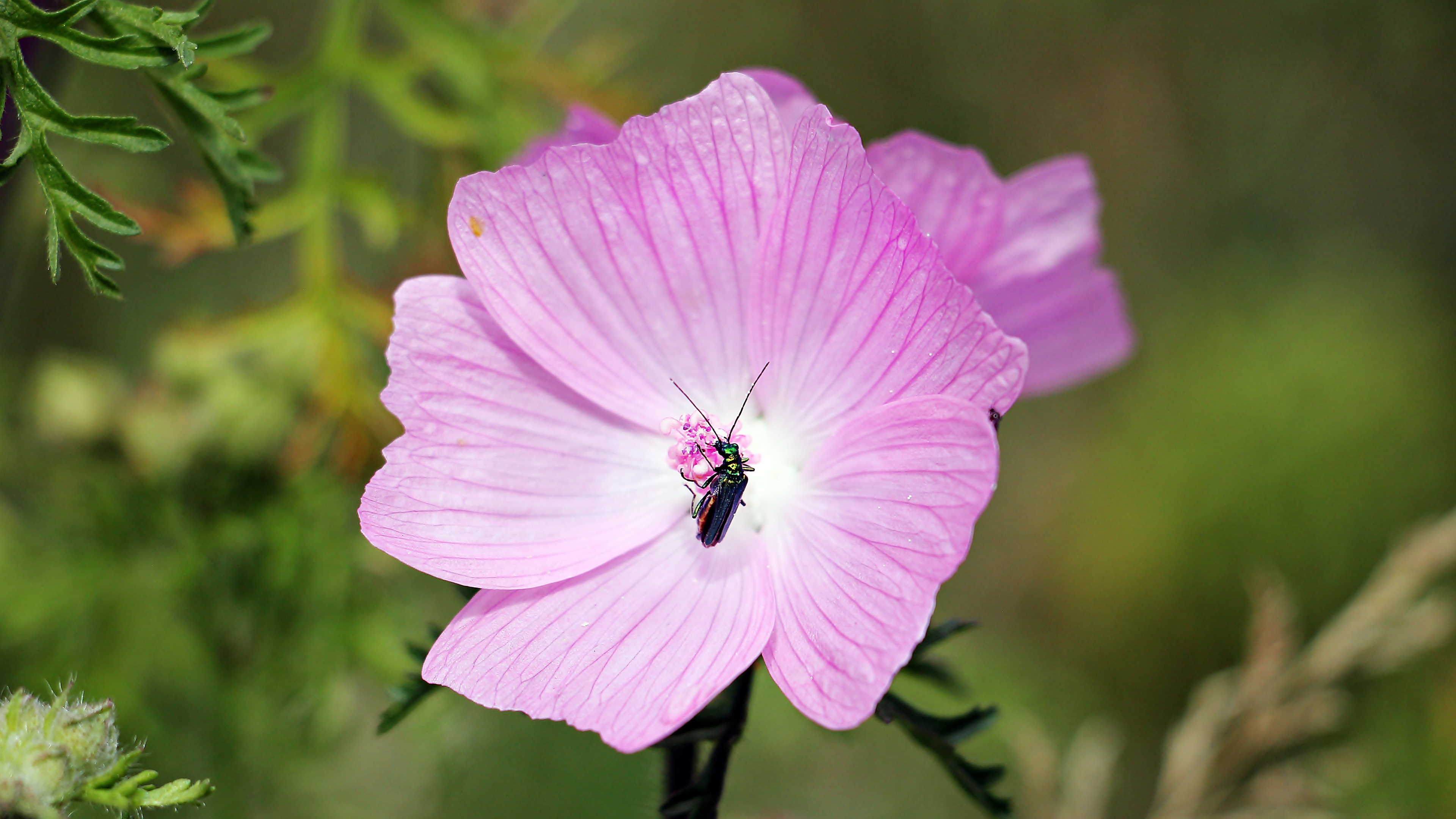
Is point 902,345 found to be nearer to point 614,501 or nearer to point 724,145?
point 724,145

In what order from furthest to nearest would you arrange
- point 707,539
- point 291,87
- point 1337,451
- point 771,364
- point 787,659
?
1. point 1337,451
2. point 291,87
3. point 771,364
4. point 707,539
5. point 787,659

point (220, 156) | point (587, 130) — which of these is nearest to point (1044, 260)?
point (587, 130)

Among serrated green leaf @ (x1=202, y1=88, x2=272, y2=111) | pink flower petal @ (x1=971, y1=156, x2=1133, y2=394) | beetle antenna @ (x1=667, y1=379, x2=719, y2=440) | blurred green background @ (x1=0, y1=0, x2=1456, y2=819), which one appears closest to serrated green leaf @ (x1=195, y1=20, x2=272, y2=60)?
serrated green leaf @ (x1=202, y1=88, x2=272, y2=111)

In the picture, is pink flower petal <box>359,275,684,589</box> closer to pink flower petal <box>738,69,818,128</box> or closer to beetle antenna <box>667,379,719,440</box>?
beetle antenna <box>667,379,719,440</box>

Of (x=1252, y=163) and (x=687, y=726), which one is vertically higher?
(x=1252, y=163)

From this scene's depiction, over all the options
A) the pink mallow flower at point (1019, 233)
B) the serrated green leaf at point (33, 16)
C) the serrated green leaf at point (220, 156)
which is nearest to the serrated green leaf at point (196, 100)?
the serrated green leaf at point (220, 156)

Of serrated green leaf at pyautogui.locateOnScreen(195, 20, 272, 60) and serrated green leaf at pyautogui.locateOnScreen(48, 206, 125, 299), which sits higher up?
serrated green leaf at pyautogui.locateOnScreen(195, 20, 272, 60)

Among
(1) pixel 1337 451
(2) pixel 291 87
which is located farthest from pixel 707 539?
(1) pixel 1337 451
